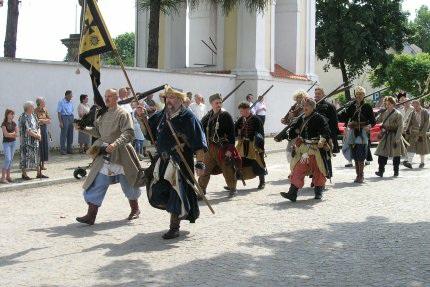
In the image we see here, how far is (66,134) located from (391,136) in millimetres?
7999

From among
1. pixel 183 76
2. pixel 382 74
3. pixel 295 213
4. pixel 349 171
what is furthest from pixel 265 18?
pixel 382 74

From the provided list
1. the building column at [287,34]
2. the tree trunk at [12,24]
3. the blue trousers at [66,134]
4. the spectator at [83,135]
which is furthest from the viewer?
the building column at [287,34]

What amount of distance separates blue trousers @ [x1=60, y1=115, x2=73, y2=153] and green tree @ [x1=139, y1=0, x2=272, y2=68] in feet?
18.6

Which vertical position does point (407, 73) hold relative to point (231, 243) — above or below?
above

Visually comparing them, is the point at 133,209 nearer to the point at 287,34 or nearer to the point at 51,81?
the point at 51,81

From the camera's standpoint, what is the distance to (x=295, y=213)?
31.1 feet

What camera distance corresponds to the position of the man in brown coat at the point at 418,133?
16.0 meters

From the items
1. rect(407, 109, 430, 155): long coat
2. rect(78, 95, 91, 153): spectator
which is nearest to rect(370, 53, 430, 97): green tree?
rect(407, 109, 430, 155): long coat

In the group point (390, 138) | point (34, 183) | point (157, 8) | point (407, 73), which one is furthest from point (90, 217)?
point (407, 73)

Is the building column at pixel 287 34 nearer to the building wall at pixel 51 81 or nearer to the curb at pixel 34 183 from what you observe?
the building wall at pixel 51 81

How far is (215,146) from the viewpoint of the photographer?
36.4 ft

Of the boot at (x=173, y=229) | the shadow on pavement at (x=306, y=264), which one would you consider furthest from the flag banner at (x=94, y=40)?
the shadow on pavement at (x=306, y=264)

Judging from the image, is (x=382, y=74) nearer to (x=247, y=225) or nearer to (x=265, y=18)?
(x=265, y=18)

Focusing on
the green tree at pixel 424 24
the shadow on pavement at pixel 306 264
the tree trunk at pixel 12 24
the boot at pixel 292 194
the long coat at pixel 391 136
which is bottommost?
the shadow on pavement at pixel 306 264
